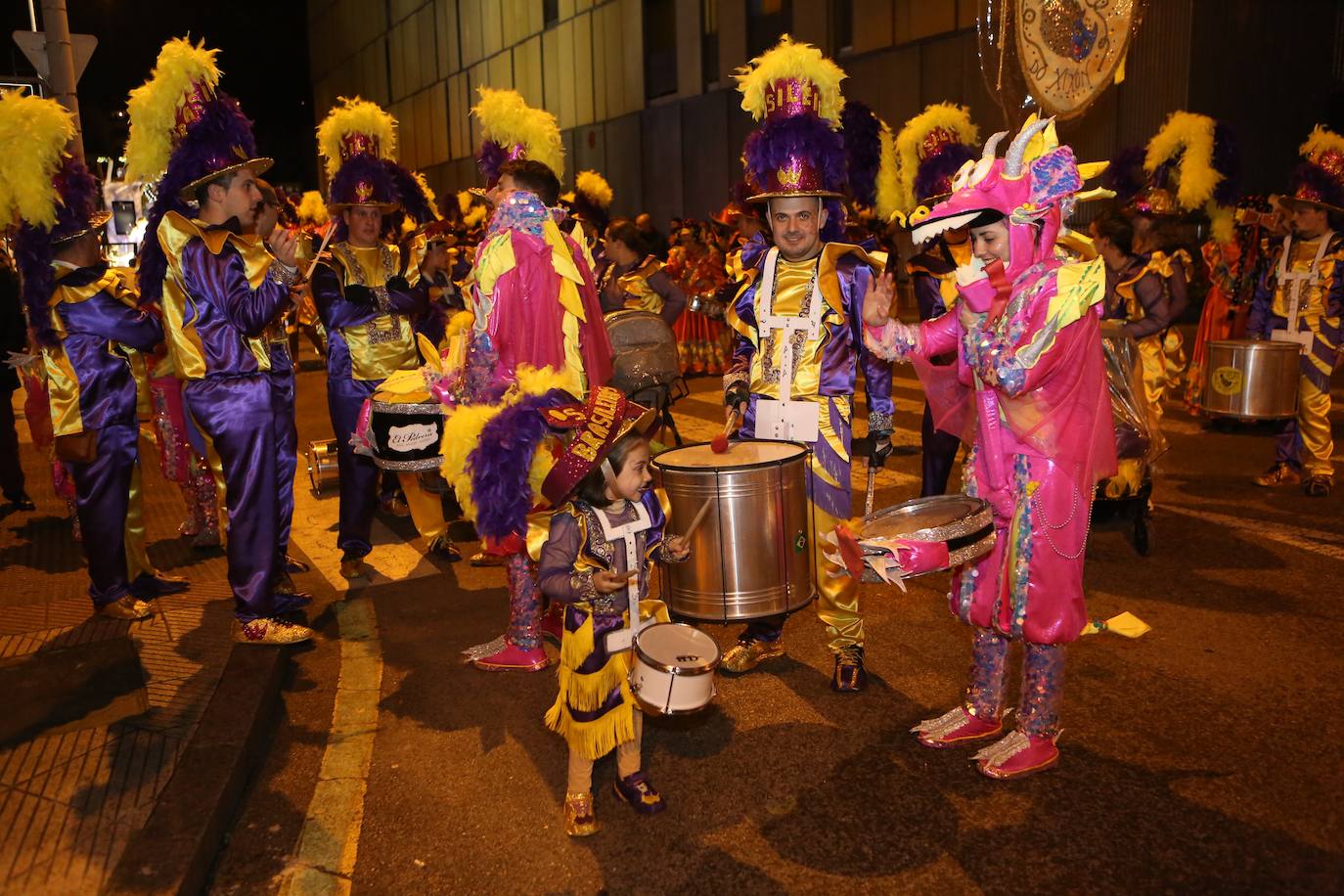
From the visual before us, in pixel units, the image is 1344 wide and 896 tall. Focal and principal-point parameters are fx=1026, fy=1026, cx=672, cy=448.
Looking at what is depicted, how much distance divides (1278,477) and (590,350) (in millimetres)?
6119

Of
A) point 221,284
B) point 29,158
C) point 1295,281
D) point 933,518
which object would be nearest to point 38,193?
point 29,158

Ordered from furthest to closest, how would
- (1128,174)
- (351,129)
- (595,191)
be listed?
1. (595,191)
2. (1128,174)
3. (351,129)

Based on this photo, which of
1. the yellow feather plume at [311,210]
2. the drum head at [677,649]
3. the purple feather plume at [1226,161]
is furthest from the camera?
the yellow feather plume at [311,210]

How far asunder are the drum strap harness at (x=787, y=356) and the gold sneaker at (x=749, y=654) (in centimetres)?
107

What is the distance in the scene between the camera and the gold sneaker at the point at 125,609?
5.71m

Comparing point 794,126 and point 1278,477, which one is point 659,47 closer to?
point 1278,477

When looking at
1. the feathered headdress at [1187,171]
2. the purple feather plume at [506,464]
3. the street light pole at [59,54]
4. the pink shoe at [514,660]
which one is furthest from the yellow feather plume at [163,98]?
the feathered headdress at [1187,171]

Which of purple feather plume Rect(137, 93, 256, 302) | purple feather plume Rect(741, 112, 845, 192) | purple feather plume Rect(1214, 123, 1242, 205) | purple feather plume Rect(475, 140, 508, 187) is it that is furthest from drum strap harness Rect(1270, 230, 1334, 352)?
purple feather plume Rect(137, 93, 256, 302)

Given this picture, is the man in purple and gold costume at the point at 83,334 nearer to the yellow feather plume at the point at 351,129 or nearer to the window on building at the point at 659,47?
the yellow feather plume at the point at 351,129

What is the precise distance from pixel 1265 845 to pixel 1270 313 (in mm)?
6363

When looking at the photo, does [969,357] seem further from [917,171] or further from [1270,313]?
[1270,313]

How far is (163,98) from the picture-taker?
17.5 ft

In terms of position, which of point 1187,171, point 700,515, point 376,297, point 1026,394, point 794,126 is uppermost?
point 1187,171

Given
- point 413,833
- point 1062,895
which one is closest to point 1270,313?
point 1062,895
